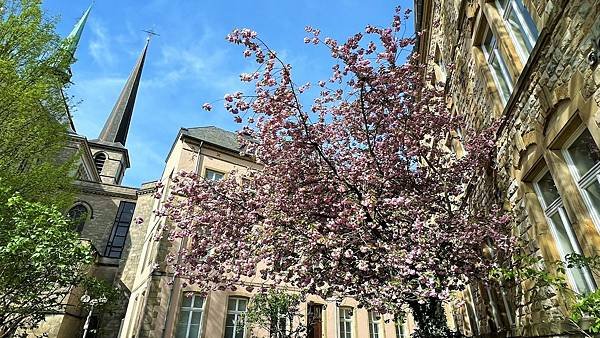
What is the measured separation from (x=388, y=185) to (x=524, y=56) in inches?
106

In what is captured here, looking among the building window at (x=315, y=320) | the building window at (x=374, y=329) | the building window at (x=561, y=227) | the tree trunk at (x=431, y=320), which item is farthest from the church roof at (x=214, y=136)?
the building window at (x=561, y=227)

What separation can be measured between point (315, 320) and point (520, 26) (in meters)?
14.6

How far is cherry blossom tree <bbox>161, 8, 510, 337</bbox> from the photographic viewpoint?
15.5 feet

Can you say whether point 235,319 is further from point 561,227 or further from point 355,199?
point 561,227

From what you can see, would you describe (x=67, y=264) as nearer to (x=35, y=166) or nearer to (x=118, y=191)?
(x=35, y=166)

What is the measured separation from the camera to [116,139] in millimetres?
43250

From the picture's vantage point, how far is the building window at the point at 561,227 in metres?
3.59

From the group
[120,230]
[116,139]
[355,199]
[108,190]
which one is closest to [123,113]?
[116,139]

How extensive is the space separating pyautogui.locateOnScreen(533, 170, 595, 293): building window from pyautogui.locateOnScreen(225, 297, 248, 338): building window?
12526mm

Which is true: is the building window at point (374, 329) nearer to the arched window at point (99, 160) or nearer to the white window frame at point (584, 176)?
the white window frame at point (584, 176)

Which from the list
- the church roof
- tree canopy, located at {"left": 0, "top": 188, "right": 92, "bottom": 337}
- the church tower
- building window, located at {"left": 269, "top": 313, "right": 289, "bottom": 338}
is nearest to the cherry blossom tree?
tree canopy, located at {"left": 0, "top": 188, "right": 92, "bottom": 337}

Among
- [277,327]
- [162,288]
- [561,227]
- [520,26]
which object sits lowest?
[277,327]

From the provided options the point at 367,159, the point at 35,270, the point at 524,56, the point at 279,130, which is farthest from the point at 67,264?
the point at 524,56

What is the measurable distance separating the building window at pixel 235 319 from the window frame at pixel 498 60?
12573mm
